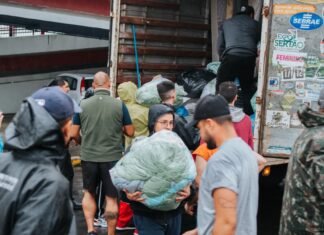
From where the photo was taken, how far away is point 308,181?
3.86 meters

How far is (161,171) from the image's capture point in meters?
4.41

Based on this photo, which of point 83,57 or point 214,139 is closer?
point 214,139

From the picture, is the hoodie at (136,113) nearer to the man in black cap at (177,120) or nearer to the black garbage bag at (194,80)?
the man in black cap at (177,120)

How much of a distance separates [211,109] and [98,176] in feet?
10.3

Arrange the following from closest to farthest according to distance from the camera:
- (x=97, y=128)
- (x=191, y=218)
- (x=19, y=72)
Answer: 1. (x=97, y=128)
2. (x=191, y=218)
3. (x=19, y=72)

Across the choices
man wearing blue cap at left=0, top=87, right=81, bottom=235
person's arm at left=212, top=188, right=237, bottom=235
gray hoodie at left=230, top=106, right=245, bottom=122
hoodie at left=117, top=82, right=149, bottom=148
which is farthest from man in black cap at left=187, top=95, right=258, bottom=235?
hoodie at left=117, top=82, right=149, bottom=148

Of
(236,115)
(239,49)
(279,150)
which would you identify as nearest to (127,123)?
(236,115)

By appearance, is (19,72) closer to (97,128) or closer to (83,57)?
(83,57)

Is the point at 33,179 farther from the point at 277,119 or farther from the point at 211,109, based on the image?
the point at 277,119

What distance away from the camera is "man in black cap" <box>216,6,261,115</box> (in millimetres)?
7934

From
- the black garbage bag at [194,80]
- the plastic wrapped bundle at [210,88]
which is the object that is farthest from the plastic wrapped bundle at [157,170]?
the black garbage bag at [194,80]

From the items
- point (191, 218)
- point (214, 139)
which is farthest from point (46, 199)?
point (191, 218)

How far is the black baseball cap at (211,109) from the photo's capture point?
11.3ft

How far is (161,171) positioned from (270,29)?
261 centimetres
